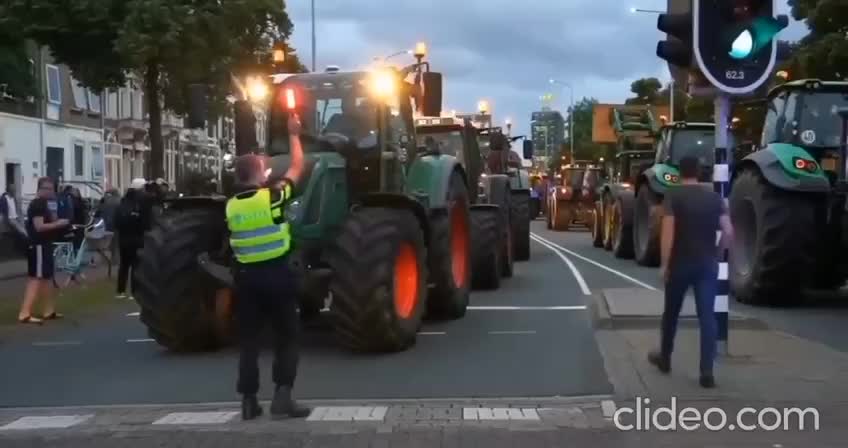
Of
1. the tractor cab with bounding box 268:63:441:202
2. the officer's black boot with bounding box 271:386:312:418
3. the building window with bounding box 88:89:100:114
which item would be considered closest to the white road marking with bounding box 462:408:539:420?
the officer's black boot with bounding box 271:386:312:418

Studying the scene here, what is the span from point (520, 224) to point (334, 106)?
40.7 feet

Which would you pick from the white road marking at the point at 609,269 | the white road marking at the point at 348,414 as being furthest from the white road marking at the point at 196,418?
the white road marking at the point at 609,269

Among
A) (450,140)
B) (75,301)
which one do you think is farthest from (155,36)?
(75,301)

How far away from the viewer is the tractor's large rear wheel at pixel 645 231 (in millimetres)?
23094

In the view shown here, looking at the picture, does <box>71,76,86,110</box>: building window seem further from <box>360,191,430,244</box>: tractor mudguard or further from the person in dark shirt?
<box>360,191,430,244</box>: tractor mudguard

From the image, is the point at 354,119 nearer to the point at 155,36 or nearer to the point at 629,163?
the point at 155,36

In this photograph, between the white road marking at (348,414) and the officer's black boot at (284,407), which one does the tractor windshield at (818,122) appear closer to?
the white road marking at (348,414)

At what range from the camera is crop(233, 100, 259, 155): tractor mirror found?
12984 millimetres

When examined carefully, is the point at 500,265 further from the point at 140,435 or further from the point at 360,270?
the point at 140,435

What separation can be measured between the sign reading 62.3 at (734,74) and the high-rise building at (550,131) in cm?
10950

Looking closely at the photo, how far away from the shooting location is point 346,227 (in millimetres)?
11547

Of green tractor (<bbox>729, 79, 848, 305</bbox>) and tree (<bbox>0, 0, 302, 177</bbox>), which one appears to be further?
tree (<bbox>0, 0, 302, 177</bbox>)

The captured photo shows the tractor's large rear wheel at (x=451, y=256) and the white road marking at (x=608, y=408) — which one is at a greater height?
the tractor's large rear wheel at (x=451, y=256)

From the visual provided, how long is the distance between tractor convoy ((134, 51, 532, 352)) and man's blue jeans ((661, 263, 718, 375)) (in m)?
2.77
